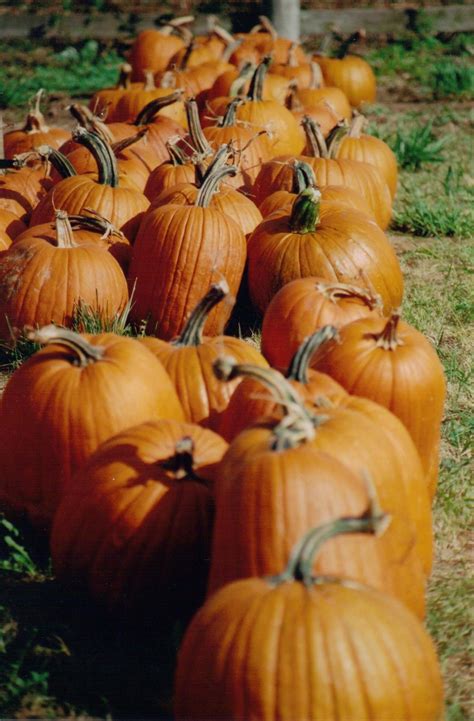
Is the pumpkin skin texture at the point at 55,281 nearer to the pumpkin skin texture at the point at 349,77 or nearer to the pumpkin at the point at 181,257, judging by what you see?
the pumpkin at the point at 181,257

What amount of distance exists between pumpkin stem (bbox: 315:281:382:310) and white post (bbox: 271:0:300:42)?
23.4 ft

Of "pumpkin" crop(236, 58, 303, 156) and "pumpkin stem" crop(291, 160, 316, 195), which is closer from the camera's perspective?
"pumpkin stem" crop(291, 160, 316, 195)

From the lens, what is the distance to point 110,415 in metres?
2.96

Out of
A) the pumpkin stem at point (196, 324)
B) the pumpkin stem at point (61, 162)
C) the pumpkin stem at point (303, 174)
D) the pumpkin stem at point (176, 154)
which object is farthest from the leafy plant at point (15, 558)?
the pumpkin stem at point (176, 154)

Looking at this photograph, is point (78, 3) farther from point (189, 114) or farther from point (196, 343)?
point (196, 343)

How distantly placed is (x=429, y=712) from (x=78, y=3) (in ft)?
39.5

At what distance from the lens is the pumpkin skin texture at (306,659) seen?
200cm

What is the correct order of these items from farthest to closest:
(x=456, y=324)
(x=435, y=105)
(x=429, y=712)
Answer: (x=435, y=105)
(x=456, y=324)
(x=429, y=712)

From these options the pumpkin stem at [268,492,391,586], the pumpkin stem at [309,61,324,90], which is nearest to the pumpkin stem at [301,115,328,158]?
the pumpkin stem at [309,61,324,90]

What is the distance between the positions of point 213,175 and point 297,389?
5.93 ft

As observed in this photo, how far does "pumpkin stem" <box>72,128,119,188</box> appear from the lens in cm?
472

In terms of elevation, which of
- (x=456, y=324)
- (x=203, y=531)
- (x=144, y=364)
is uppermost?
(x=144, y=364)

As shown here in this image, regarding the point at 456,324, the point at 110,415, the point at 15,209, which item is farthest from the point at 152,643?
the point at 15,209

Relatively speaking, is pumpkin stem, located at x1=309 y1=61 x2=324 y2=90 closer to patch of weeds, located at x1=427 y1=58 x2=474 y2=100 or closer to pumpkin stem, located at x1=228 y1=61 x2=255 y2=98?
pumpkin stem, located at x1=228 y1=61 x2=255 y2=98
